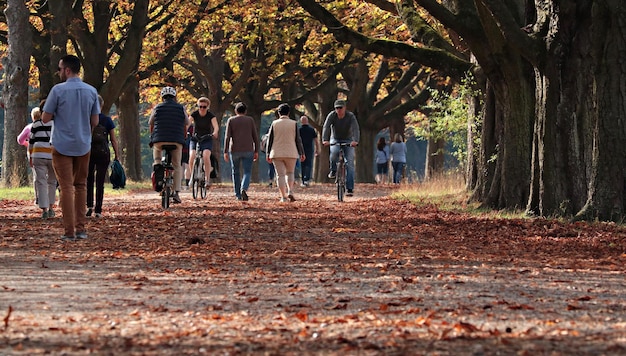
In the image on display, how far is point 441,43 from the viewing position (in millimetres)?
21312

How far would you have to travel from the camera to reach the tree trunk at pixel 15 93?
28.6 m

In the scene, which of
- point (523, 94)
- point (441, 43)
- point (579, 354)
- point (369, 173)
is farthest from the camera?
point (369, 173)

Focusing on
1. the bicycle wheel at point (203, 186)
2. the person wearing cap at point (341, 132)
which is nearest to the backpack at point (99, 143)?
the bicycle wheel at point (203, 186)

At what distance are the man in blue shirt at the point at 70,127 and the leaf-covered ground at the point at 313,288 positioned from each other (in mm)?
508

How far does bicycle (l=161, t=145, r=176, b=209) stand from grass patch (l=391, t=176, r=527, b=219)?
425 centimetres

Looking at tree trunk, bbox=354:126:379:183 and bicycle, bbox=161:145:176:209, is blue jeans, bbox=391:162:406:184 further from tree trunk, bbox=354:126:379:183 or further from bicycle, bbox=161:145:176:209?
bicycle, bbox=161:145:176:209

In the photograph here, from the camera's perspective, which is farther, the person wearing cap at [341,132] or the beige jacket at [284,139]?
the person wearing cap at [341,132]

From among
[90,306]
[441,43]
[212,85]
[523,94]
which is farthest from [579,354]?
[212,85]

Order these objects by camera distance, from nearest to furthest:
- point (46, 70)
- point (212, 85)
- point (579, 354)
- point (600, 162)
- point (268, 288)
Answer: point (579, 354) → point (268, 288) → point (600, 162) → point (46, 70) → point (212, 85)

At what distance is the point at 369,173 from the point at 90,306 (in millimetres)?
38027

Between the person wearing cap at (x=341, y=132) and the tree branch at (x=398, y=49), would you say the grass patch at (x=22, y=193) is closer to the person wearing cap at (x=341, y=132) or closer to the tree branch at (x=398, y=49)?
the person wearing cap at (x=341, y=132)

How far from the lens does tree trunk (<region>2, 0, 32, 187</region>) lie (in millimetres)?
28594

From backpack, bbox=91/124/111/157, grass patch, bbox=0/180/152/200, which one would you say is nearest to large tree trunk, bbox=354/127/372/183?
grass patch, bbox=0/180/152/200

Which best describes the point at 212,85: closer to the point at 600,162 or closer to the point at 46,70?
the point at 46,70
